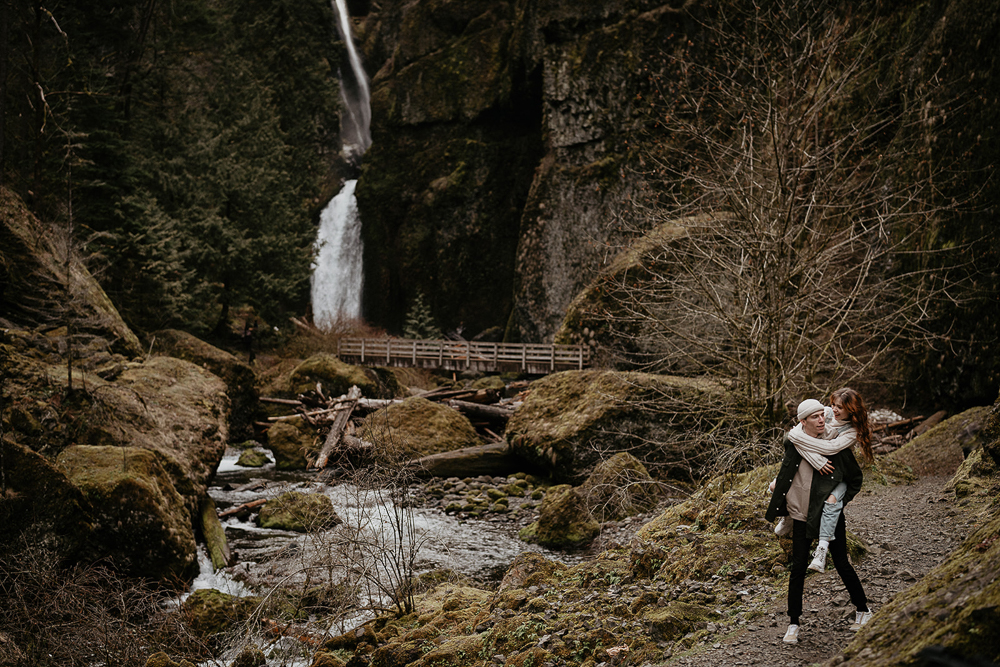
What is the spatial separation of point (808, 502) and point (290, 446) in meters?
14.0

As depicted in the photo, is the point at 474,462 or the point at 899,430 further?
the point at 474,462

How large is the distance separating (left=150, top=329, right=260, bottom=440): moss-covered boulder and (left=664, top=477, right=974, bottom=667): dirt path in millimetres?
16701

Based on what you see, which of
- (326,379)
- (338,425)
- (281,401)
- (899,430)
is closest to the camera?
(899,430)

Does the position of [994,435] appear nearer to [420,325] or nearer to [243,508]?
[243,508]

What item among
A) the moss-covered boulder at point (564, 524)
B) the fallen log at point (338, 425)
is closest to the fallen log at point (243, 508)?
the fallen log at point (338, 425)

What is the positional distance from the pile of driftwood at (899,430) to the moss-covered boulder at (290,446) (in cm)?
1204

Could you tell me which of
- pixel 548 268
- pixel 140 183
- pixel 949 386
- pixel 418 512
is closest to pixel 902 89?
pixel 949 386

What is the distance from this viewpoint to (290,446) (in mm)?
16219

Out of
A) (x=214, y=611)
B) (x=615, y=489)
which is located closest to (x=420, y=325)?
(x=615, y=489)

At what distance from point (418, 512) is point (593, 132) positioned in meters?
21.5

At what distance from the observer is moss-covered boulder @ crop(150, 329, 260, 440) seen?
19.0 metres

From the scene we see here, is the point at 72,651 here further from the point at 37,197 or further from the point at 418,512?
the point at 37,197

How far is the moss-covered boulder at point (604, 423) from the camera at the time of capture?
36.9 ft

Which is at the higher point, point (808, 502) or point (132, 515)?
point (808, 502)
